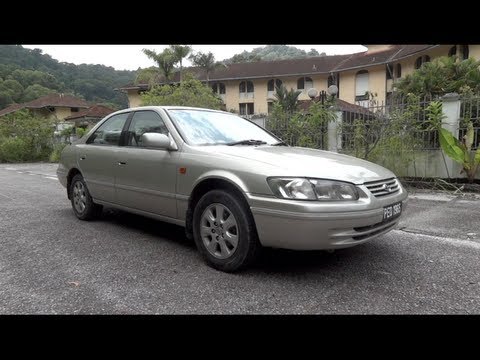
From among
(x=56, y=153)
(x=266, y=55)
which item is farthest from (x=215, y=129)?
(x=266, y=55)

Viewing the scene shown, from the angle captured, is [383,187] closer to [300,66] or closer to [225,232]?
[225,232]

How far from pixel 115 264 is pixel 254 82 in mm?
40285

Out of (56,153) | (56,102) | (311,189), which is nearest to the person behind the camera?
(311,189)

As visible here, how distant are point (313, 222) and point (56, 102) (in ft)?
188

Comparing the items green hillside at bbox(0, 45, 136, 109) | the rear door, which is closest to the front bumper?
the rear door

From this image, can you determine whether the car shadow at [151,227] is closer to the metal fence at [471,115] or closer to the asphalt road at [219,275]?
the asphalt road at [219,275]

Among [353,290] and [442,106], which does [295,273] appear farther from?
[442,106]

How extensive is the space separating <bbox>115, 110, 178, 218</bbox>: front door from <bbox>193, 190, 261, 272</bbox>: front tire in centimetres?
48

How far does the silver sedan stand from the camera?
2.97 m

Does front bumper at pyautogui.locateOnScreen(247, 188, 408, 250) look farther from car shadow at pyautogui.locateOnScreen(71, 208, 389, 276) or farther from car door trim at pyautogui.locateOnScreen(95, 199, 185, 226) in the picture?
car door trim at pyautogui.locateOnScreen(95, 199, 185, 226)


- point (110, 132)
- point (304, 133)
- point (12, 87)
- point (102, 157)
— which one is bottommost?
point (102, 157)

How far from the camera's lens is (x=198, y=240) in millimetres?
3574

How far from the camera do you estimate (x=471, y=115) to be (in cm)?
747

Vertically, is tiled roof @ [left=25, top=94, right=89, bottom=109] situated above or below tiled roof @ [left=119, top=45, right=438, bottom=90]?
below
